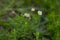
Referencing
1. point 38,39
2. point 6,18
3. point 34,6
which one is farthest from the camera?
point 34,6

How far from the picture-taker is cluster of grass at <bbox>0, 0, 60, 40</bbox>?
2687mm

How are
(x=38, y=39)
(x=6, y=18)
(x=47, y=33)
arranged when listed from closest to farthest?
(x=38, y=39) → (x=47, y=33) → (x=6, y=18)

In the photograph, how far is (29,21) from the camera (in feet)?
9.33

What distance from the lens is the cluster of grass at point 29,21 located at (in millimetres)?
2687

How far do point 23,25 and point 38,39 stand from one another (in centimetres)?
27

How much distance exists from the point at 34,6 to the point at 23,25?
86 cm

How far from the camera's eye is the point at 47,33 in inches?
A: 111

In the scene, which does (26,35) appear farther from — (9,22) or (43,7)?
(43,7)

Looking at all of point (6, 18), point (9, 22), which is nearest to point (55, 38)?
point (9, 22)

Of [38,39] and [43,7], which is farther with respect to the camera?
[43,7]

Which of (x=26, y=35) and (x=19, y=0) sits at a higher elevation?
(x=19, y=0)

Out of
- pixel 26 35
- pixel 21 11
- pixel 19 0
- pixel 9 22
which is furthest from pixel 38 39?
pixel 19 0

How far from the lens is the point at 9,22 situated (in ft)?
9.49

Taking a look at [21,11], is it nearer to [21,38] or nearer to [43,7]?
[43,7]
